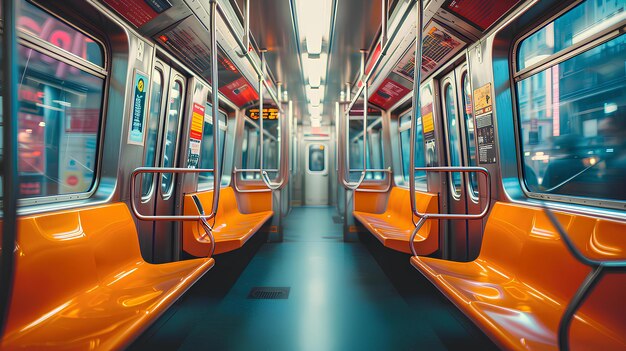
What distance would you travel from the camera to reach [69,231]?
175 centimetres

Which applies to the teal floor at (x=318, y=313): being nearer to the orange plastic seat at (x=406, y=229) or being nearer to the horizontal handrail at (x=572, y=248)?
the orange plastic seat at (x=406, y=229)

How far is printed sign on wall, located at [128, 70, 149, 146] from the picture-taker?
254 centimetres

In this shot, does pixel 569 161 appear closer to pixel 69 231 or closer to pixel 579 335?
pixel 579 335

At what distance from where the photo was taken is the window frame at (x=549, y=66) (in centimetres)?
165

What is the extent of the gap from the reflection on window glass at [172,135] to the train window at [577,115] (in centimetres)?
338

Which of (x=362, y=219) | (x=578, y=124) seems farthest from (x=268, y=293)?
(x=578, y=124)

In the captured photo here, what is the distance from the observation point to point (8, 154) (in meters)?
0.65

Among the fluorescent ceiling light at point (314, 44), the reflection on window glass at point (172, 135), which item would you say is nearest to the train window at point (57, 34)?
the reflection on window glass at point (172, 135)

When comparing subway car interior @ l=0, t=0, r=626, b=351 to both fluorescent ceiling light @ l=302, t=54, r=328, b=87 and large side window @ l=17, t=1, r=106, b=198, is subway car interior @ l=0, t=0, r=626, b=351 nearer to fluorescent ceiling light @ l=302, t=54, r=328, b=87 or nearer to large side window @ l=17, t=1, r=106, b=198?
large side window @ l=17, t=1, r=106, b=198

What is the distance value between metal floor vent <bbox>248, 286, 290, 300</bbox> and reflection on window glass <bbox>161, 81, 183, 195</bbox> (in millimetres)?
1442

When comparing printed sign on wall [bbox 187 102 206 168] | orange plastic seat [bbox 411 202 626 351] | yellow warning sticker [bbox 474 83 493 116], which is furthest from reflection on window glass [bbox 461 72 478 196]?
printed sign on wall [bbox 187 102 206 168]

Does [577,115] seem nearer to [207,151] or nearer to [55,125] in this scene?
[55,125]

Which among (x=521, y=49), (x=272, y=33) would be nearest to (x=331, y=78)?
(x=272, y=33)

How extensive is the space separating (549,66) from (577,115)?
403mm
